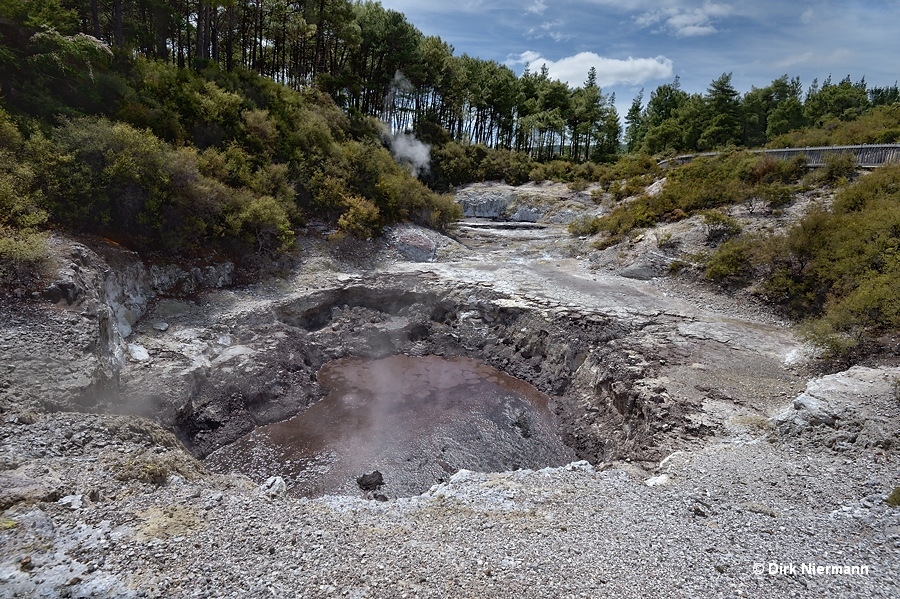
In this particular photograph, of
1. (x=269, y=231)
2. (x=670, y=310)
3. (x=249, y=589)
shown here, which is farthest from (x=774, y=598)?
(x=269, y=231)

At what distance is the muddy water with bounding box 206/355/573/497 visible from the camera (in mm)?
12945

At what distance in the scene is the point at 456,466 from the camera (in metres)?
13.4

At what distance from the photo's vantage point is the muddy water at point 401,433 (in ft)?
42.5

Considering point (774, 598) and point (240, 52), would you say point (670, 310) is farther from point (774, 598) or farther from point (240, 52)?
point (240, 52)

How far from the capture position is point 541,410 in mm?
16609

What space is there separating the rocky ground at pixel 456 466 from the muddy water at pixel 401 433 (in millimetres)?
663

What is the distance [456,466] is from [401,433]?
2.46m

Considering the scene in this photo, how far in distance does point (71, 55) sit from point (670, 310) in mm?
26760

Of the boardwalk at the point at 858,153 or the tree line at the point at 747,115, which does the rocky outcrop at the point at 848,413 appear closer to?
the boardwalk at the point at 858,153

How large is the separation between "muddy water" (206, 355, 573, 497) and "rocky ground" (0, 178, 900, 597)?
26.1 inches

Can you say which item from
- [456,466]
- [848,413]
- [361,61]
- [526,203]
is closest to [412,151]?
[361,61]

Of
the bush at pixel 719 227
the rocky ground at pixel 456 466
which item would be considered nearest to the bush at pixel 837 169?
the bush at pixel 719 227

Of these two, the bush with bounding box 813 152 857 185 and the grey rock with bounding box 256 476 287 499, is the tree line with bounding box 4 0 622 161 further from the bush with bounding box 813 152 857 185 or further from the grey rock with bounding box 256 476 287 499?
the bush with bounding box 813 152 857 185

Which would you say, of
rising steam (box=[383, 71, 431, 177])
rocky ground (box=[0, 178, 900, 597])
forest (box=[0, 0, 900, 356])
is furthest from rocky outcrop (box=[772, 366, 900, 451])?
rising steam (box=[383, 71, 431, 177])
